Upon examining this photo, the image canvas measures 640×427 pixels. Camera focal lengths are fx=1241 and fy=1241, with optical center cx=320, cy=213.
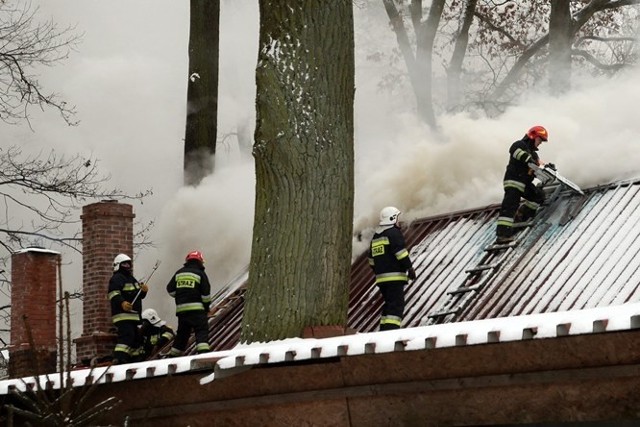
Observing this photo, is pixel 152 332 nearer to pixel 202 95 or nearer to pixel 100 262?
pixel 100 262

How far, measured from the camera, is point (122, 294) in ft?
45.8

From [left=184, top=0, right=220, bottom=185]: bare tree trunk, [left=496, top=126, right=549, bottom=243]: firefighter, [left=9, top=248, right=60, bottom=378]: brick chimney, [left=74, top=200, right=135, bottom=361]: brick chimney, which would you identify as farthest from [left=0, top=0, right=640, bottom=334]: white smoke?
[left=9, top=248, right=60, bottom=378]: brick chimney

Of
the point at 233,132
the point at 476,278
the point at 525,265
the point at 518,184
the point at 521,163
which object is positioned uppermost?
the point at 233,132

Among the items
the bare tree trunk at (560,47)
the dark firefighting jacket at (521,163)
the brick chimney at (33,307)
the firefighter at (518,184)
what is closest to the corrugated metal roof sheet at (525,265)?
the firefighter at (518,184)

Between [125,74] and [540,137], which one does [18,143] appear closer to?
[125,74]

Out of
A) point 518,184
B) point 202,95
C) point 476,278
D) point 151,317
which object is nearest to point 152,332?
point 151,317

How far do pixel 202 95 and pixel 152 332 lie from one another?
4625 millimetres

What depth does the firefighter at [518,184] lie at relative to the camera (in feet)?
41.2

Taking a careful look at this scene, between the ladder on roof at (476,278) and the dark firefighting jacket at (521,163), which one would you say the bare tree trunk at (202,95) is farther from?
the ladder on roof at (476,278)

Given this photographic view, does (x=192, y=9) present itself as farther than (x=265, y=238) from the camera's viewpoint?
Yes

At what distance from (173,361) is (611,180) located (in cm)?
544

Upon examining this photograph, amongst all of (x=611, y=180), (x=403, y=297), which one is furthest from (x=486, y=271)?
(x=611, y=180)

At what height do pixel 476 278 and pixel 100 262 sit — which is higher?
pixel 100 262

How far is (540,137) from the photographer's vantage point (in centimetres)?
1276
